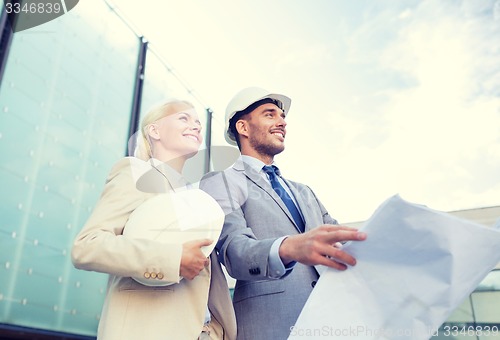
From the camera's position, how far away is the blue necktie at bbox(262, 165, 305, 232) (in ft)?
4.38

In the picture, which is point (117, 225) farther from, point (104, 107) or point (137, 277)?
Result: point (104, 107)

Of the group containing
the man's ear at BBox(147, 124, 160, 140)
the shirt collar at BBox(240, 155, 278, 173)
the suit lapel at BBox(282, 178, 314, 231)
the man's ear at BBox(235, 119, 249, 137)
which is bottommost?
the suit lapel at BBox(282, 178, 314, 231)

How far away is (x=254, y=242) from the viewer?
1.02 m

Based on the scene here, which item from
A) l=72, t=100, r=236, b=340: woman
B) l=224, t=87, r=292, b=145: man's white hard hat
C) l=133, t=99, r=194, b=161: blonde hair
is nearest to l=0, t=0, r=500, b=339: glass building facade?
l=224, t=87, r=292, b=145: man's white hard hat

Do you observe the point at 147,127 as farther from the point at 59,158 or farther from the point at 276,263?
the point at 59,158

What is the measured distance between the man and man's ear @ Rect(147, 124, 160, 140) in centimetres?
22

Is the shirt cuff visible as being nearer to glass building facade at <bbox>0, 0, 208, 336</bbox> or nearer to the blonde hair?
the blonde hair

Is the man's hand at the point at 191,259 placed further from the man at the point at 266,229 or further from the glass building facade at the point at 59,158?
the glass building facade at the point at 59,158

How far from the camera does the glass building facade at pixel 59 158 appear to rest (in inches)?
98.7

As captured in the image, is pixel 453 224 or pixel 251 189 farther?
pixel 251 189

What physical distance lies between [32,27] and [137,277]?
8.53 ft

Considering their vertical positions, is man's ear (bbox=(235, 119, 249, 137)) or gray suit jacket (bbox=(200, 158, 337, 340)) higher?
man's ear (bbox=(235, 119, 249, 137))

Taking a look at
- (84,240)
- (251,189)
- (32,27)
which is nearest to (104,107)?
(32,27)

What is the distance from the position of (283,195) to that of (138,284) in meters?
0.60
